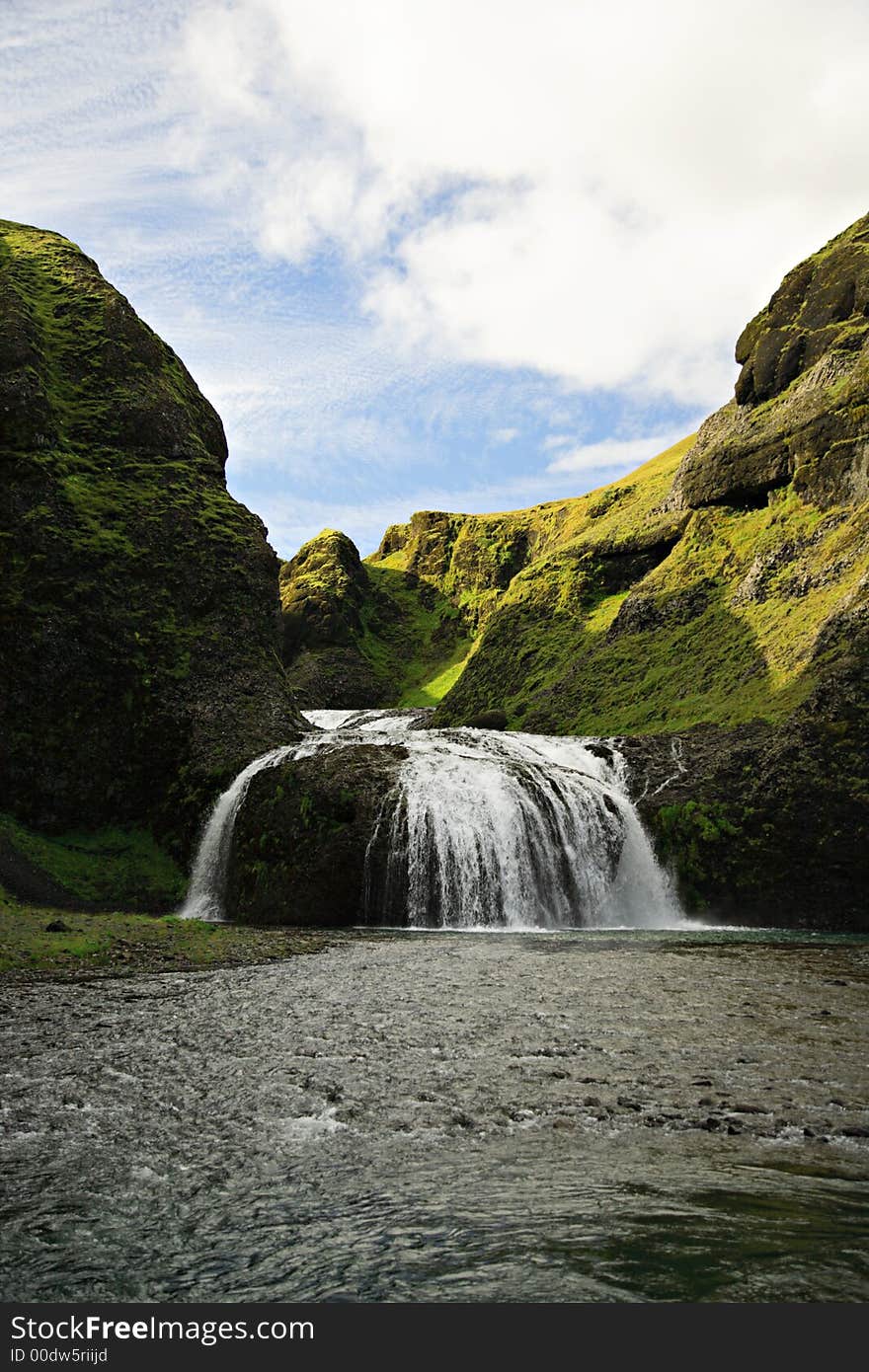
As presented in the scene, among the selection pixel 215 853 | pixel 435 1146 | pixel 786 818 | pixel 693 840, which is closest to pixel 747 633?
pixel 786 818

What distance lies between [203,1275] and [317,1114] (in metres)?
3.08

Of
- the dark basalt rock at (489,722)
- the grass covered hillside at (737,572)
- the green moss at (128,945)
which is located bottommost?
the green moss at (128,945)

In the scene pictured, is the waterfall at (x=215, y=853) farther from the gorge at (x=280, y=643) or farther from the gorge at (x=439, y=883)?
the gorge at (x=280, y=643)

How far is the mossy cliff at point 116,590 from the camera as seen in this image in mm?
39594

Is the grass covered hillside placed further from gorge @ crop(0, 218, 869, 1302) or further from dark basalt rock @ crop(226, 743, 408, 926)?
dark basalt rock @ crop(226, 743, 408, 926)

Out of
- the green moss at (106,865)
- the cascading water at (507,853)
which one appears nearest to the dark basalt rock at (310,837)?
the cascading water at (507,853)

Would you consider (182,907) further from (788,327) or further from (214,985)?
(788,327)

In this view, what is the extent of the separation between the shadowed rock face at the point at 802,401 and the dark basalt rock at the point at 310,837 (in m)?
34.1

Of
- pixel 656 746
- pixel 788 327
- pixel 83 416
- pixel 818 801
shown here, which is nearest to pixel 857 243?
pixel 788 327

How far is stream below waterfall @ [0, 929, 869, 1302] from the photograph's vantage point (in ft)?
15.2

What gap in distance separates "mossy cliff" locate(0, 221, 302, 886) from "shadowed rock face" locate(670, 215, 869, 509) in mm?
33770

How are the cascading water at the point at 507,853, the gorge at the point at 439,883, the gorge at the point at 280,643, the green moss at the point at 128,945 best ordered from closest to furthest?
the gorge at the point at 439,883
the green moss at the point at 128,945
the cascading water at the point at 507,853
the gorge at the point at 280,643

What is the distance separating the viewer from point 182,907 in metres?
34.6

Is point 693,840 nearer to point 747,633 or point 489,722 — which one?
point 747,633
